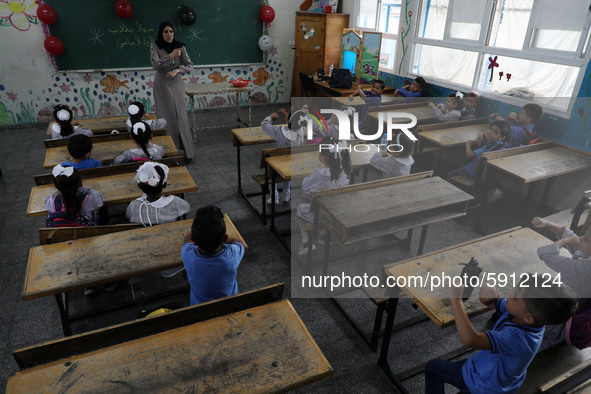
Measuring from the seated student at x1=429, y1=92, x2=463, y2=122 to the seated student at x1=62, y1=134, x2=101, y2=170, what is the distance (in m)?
3.73

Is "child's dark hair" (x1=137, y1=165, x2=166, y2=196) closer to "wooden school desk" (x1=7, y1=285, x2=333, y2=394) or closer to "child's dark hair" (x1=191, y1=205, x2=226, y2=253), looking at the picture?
"child's dark hair" (x1=191, y1=205, x2=226, y2=253)

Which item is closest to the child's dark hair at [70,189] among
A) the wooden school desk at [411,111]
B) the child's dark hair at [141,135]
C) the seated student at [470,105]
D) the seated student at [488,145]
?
the child's dark hair at [141,135]

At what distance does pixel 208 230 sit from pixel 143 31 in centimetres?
546

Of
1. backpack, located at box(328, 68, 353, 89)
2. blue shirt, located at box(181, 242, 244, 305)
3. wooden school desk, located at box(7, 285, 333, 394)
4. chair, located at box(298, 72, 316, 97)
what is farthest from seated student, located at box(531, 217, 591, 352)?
chair, located at box(298, 72, 316, 97)

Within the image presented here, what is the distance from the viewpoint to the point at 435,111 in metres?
4.74

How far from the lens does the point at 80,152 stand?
2773 mm

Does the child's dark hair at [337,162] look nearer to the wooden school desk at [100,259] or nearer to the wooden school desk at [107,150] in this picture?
the wooden school desk at [100,259]

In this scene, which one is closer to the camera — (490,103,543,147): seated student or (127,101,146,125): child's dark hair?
(127,101,146,125): child's dark hair

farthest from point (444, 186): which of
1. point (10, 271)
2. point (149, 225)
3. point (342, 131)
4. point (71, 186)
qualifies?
point (10, 271)

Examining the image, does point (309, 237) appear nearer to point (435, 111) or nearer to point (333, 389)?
point (333, 389)

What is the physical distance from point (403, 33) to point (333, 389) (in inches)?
200

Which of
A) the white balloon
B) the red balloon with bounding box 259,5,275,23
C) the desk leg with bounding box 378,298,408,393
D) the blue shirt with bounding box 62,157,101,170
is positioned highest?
the red balloon with bounding box 259,5,275,23

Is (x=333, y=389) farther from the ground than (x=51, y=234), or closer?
closer

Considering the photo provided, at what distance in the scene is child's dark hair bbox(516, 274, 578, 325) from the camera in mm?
1182
